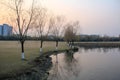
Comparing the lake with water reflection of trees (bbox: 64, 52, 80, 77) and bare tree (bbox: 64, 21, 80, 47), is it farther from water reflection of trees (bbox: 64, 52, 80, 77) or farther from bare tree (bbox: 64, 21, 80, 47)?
bare tree (bbox: 64, 21, 80, 47)

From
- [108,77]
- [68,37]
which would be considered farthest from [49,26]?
[108,77]

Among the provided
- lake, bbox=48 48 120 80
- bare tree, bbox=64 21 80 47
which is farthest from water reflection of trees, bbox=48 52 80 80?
bare tree, bbox=64 21 80 47

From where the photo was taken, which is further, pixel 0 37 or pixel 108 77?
pixel 0 37

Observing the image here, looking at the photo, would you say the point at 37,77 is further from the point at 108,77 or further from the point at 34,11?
the point at 34,11

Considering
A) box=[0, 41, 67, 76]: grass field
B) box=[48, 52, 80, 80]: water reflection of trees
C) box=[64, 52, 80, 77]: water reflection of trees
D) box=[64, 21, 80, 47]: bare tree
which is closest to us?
box=[0, 41, 67, 76]: grass field

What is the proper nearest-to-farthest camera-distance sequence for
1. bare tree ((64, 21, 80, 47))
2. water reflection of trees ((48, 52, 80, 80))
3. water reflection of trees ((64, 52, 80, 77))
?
water reflection of trees ((48, 52, 80, 80))
water reflection of trees ((64, 52, 80, 77))
bare tree ((64, 21, 80, 47))

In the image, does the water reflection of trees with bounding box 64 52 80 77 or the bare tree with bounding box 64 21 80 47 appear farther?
the bare tree with bounding box 64 21 80 47

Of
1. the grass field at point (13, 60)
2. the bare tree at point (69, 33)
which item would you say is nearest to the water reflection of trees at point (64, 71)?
the grass field at point (13, 60)

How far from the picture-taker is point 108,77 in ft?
83.0

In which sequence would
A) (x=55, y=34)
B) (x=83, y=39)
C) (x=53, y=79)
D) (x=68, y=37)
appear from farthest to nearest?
(x=83, y=39) < (x=68, y=37) < (x=55, y=34) < (x=53, y=79)

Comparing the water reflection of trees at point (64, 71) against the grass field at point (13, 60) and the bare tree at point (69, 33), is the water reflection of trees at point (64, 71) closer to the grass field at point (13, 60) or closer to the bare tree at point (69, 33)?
the grass field at point (13, 60)

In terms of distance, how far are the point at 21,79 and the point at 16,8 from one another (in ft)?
49.9

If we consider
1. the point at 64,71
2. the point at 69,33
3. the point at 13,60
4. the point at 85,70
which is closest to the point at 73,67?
the point at 85,70

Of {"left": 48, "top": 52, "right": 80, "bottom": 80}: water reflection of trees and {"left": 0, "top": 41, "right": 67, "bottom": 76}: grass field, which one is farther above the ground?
{"left": 0, "top": 41, "right": 67, "bottom": 76}: grass field
